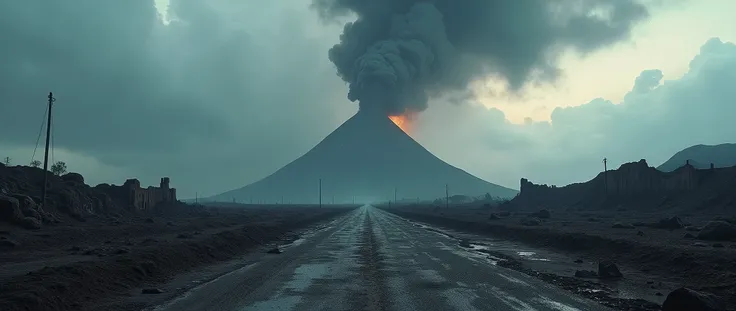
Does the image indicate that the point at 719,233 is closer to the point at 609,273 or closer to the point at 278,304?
the point at 609,273

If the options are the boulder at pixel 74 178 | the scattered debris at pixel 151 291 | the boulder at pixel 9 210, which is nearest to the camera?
the scattered debris at pixel 151 291

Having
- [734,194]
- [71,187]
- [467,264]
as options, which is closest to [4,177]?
[71,187]

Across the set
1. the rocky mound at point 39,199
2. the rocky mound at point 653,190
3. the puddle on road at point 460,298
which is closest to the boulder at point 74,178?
the rocky mound at point 39,199

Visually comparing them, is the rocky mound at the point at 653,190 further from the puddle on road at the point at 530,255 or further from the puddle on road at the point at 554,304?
the puddle on road at the point at 554,304

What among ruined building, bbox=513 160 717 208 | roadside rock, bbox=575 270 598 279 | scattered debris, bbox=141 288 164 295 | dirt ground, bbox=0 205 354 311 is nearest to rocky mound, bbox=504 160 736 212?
ruined building, bbox=513 160 717 208

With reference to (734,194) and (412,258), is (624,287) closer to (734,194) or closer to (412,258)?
(412,258)

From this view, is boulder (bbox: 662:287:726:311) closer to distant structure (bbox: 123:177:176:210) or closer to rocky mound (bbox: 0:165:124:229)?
rocky mound (bbox: 0:165:124:229)

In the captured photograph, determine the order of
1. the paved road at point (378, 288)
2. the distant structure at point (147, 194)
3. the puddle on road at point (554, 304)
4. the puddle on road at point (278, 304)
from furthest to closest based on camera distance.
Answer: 1. the distant structure at point (147, 194)
2. the paved road at point (378, 288)
3. the puddle on road at point (278, 304)
4. the puddle on road at point (554, 304)
